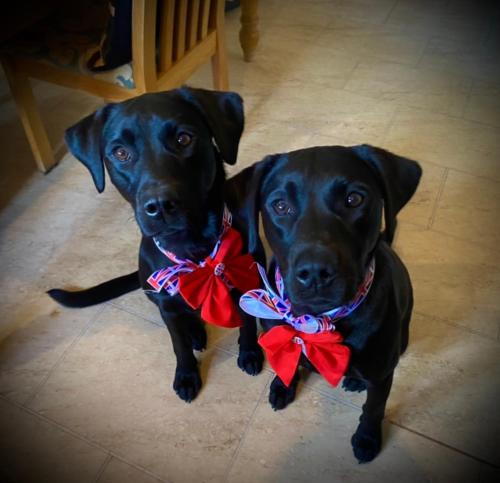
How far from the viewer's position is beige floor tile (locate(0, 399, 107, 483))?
1428 millimetres

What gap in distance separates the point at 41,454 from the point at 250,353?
690 mm

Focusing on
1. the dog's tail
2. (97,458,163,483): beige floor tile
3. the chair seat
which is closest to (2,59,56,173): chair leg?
the chair seat

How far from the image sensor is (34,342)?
1.74 metres

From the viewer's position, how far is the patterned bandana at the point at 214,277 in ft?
4.19

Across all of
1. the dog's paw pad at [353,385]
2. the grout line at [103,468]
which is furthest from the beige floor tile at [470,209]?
the grout line at [103,468]

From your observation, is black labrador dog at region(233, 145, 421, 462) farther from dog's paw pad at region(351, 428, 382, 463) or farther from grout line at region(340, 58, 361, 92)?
grout line at region(340, 58, 361, 92)

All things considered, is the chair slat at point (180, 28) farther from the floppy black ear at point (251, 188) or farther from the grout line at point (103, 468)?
the grout line at point (103, 468)

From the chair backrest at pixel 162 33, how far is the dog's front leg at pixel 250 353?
100 cm

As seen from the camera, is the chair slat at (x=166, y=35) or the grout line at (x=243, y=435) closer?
the grout line at (x=243, y=435)

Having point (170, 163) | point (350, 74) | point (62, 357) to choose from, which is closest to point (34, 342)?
point (62, 357)

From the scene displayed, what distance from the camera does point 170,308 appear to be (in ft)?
4.53

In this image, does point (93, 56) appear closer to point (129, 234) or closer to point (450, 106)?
point (129, 234)

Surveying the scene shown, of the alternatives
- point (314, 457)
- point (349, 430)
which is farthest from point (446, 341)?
point (314, 457)

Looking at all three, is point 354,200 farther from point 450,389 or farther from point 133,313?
point 133,313
